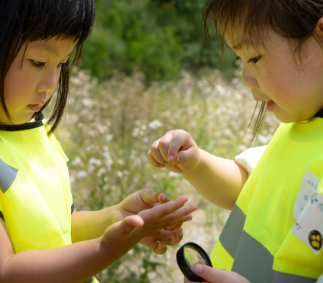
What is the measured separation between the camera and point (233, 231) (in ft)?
4.50

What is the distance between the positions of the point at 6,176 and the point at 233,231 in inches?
29.3

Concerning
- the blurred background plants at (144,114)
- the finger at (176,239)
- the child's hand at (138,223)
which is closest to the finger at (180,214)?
the child's hand at (138,223)

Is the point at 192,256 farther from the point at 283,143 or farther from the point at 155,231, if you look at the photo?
the point at 283,143

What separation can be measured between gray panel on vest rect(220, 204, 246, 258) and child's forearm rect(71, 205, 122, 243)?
0.38 metres

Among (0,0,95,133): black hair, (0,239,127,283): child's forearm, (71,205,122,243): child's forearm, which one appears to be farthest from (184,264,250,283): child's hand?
(0,0,95,133): black hair

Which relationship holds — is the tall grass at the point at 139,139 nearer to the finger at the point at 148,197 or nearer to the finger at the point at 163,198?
the finger at the point at 148,197

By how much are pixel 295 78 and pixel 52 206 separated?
0.83m

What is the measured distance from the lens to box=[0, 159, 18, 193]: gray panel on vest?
1128 mm

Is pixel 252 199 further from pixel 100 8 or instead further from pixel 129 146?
pixel 100 8

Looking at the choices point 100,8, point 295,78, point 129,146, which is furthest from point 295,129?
point 100,8

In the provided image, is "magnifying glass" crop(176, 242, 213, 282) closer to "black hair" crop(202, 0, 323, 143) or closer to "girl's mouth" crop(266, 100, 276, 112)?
"girl's mouth" crop(266, 100, 276, 112)

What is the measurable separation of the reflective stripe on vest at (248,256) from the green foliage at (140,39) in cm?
447

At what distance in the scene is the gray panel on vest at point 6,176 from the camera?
1.13 m

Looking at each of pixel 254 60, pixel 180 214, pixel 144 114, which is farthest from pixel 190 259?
pixel 144 114
